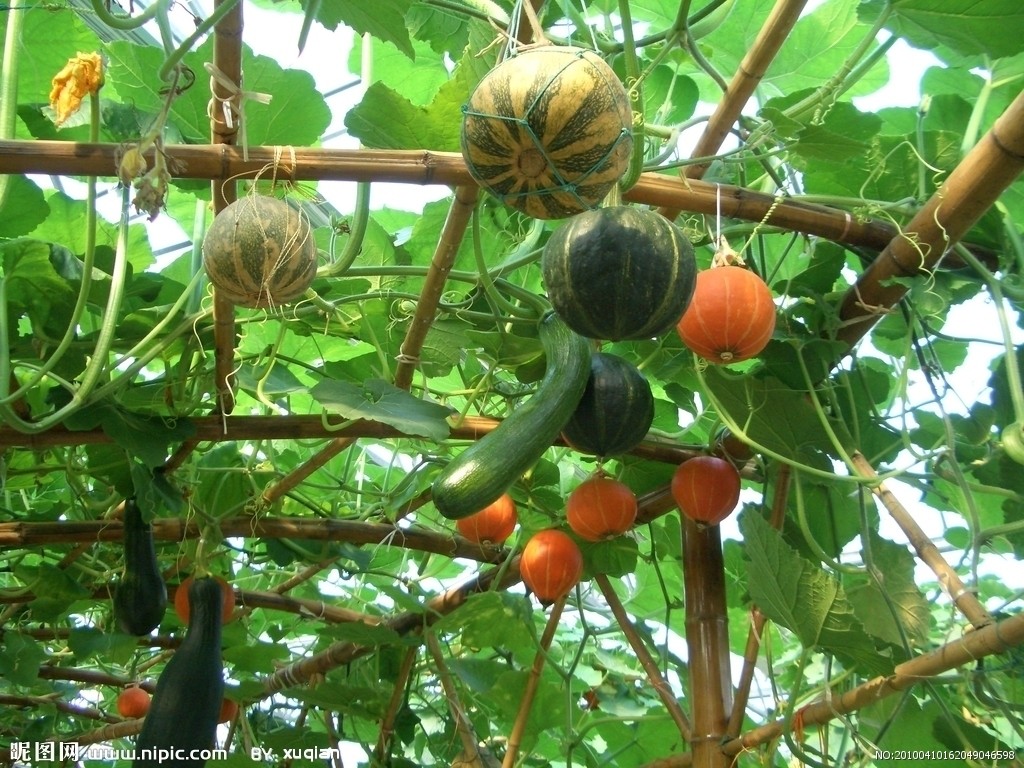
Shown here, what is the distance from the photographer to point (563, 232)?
1.30 m

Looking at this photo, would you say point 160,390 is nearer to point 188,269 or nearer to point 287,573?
point 188,269

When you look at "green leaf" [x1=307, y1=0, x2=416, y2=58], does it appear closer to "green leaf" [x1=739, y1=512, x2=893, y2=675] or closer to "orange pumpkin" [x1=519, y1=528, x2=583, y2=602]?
"green leaf" [x1=739, y1=512, x2=893, y2=675]

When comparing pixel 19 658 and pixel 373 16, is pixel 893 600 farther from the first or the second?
pixel 19 658

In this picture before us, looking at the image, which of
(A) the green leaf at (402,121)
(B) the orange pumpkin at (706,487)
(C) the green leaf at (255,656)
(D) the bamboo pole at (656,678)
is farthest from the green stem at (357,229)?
(C) the green leaf at (255,656)

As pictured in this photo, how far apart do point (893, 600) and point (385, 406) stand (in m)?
1.01

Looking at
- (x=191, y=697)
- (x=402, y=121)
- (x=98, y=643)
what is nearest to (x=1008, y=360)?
(x=402, y=121)

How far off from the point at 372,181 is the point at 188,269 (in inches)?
43.9

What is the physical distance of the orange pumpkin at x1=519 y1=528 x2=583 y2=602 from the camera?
1.98 m

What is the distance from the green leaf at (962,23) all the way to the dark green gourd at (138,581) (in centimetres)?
191

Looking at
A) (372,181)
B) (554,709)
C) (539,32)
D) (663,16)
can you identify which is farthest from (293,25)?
(554,709)

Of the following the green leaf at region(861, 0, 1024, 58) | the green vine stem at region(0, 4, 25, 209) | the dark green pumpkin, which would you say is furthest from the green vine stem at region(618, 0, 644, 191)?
the green vine stem at region(0, 4, 25, 209)

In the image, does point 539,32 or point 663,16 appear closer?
point 539,32

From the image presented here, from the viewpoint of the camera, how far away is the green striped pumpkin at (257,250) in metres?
1.28

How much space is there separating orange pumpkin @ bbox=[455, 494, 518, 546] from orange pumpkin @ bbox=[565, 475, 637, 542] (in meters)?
0.20
